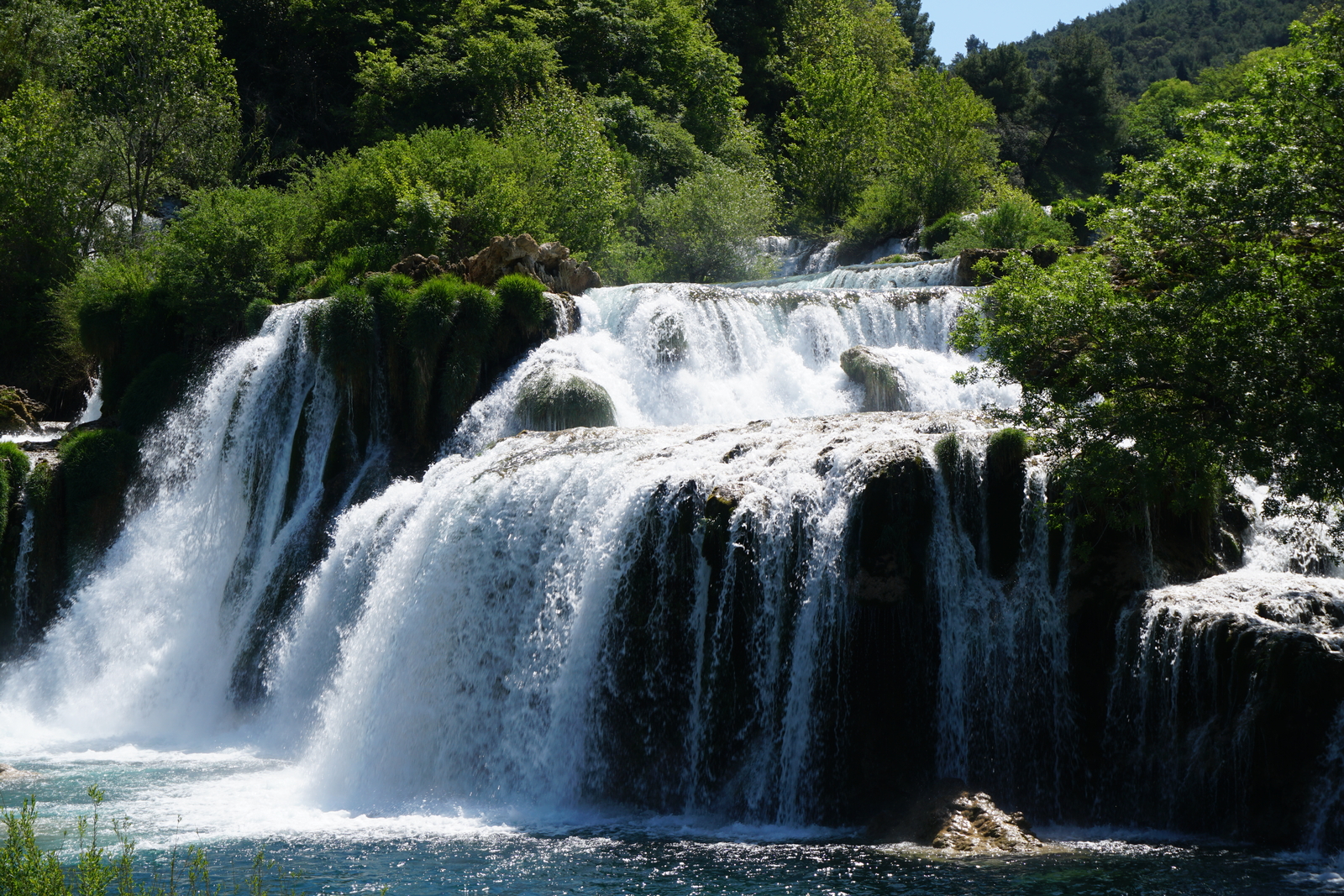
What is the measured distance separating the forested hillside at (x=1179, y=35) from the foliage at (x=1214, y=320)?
7967cm

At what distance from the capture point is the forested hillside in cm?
9112

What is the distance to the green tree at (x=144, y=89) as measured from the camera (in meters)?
33.9

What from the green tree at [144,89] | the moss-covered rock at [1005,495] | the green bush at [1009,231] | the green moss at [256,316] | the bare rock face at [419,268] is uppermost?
the green tree at [144,89]

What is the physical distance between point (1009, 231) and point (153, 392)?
74.6 feet

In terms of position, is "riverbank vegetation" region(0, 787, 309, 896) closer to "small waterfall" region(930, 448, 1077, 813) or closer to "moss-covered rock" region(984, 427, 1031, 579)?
"small waterfall" region(930, 448, 1077, 813)

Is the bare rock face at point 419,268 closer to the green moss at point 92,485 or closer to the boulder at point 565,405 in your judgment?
the boulder at point 565,405

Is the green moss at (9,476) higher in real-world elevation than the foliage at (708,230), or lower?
lower

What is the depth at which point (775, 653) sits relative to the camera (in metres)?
14.0

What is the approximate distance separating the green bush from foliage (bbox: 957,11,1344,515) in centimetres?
1907

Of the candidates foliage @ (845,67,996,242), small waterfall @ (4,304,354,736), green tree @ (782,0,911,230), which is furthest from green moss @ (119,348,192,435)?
green tree @ (782,0,911,230)

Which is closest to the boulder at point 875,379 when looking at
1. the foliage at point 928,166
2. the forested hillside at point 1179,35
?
the foliage at point 928,166

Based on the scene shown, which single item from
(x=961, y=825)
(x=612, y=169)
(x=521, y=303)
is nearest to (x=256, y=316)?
(x=521, y=303)

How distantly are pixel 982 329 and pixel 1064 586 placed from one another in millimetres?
3213

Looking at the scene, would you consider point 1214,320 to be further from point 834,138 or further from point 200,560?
point 834,138
